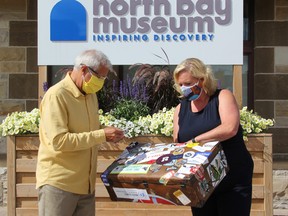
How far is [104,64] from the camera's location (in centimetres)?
311

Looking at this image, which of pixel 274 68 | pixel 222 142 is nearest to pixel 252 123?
pixel 222 142

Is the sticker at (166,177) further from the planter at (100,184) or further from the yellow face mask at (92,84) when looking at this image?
the planter at (100,184)

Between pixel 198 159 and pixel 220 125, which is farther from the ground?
pixel 220 125

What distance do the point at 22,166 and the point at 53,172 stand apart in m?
1.69

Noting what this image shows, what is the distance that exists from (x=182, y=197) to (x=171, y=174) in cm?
14

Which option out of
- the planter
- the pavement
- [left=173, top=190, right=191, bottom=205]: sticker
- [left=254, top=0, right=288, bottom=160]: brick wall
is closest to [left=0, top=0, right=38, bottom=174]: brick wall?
the pavement

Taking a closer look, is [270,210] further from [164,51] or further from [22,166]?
[22,166]

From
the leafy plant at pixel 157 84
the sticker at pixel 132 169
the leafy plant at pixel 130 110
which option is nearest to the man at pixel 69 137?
the sticker at pixel 132 169

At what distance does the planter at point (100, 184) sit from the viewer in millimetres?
4562

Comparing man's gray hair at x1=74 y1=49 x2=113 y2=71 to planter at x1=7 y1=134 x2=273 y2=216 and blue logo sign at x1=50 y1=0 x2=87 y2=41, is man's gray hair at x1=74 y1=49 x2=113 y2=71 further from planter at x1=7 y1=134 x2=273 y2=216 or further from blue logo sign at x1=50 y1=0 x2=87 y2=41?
blue logo sign at x1=50 y1=0 x2=87 y2=41

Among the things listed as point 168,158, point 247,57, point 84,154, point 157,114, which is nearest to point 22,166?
point 157,114

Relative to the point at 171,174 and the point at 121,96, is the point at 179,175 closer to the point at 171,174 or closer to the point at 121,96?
the point at 171,174

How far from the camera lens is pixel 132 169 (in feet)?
9.78

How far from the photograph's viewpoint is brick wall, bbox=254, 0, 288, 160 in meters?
6.12
